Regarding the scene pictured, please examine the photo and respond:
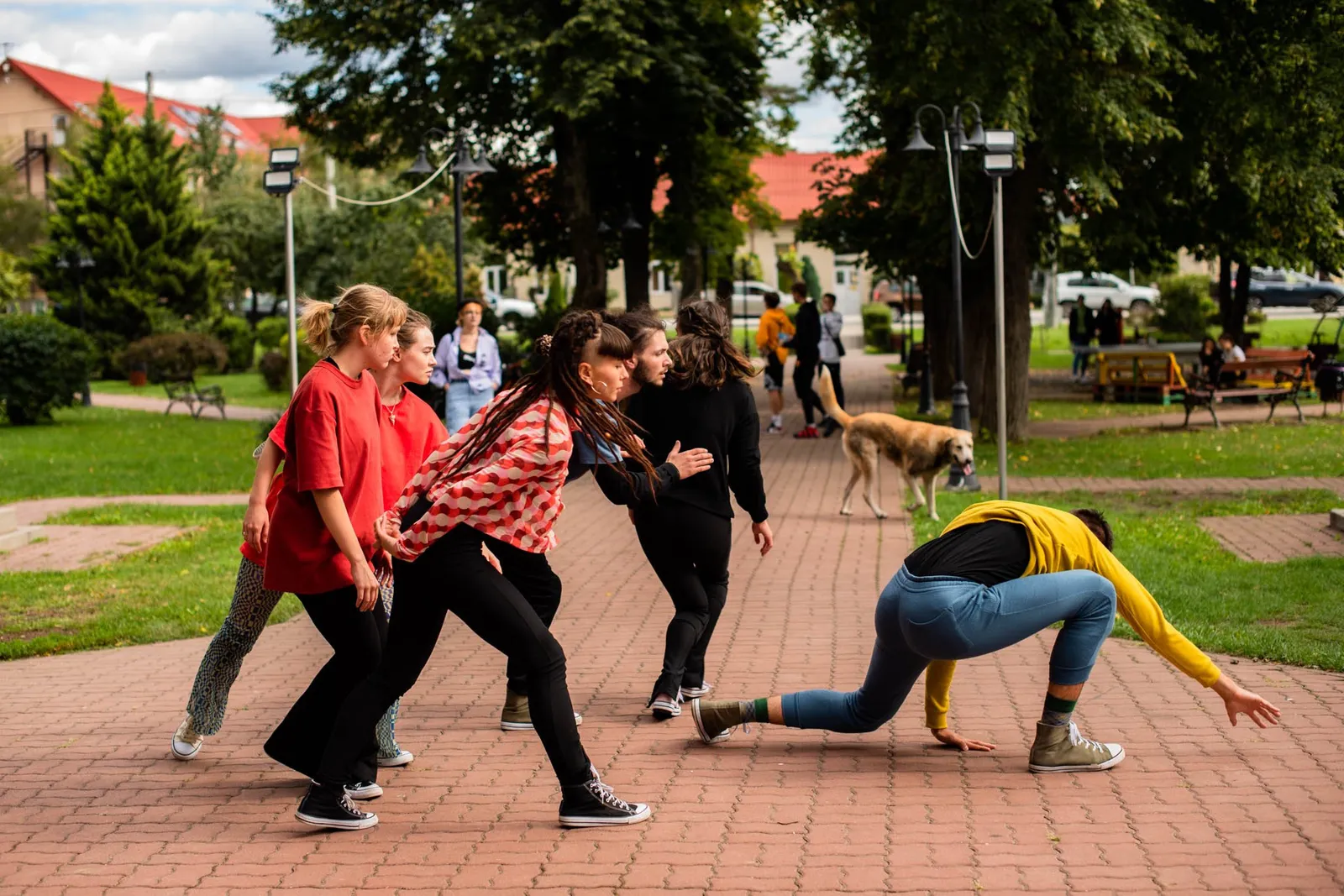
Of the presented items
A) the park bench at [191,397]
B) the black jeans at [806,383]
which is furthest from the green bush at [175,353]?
the black jeans at [806,383]

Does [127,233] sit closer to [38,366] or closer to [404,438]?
[38,366]

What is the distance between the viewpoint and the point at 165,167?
4800cm

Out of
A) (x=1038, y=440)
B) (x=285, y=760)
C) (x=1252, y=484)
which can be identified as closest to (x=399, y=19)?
(x=1038, y=440)

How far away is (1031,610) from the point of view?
5223 mm

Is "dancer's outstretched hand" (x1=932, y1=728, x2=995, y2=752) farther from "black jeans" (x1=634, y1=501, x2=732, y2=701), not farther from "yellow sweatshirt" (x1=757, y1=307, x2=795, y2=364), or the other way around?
"yellow sweatshirt" (x1=757, y1=307, x2=795, y2=364)

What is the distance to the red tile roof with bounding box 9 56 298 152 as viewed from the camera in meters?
73.9

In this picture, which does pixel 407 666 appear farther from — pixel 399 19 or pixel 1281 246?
pixel 399 19

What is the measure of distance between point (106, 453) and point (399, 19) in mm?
9701

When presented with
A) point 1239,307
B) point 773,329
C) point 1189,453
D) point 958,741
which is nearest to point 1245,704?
point 958,741

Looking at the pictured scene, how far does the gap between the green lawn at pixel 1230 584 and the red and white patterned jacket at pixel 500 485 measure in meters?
4.00

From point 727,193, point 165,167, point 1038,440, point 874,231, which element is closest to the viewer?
point 1038,440

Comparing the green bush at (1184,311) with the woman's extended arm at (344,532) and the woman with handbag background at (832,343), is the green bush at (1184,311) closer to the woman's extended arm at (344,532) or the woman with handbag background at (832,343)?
the woman with handbag background at (832,343)

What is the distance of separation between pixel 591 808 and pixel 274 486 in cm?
157

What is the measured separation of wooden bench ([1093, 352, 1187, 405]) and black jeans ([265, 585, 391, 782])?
22800mm
